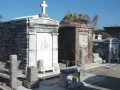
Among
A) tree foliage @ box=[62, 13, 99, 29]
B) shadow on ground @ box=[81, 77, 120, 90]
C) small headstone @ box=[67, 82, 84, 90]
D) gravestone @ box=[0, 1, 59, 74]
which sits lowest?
shadow on ground @ box=[81, 77, 120, 90]

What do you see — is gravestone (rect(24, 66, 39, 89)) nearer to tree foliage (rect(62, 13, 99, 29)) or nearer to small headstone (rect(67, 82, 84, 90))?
small headstone (rect(67, 82, 84, 90))

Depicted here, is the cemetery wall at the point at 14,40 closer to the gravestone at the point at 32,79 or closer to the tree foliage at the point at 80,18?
the gravestone at the point at 32,79

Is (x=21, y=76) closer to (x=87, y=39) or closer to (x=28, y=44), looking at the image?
(x=28, y=44)

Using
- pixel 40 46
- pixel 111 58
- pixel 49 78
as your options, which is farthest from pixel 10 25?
pixel 111 58

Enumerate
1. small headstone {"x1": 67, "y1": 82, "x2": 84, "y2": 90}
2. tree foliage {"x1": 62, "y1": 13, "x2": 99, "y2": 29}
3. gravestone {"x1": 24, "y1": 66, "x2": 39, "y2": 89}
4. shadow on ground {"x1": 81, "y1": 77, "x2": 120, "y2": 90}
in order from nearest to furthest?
gravestone {"x1": 24, "y1": 66, "x2": 39, "y2": 89} → small headstone {"x1": 67, "y1": 82, "x2": 84, "y2": 90} → shadow on ground {"x1": 81, "y1": 77, "x2": 120, "y2": 90} → tree foliage {"x1": 62, "y1": 13, "x2": 99, "y2": 29}

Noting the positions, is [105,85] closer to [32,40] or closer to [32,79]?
[32,79]

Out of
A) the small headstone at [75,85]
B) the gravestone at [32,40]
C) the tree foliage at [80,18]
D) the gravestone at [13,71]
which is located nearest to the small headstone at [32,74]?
the gravestone at [13,71]

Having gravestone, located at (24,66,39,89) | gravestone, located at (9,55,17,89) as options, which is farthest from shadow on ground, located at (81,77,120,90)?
gravestone, located at (9,55,17,89)

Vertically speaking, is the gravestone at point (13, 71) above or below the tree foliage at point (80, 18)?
below

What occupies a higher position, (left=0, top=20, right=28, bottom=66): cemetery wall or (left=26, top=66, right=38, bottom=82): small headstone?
(left=0, top=20, right=28, bottom=66): cemetery wall

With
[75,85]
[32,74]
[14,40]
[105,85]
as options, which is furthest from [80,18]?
[32,74]

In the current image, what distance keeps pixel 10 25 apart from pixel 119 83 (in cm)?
665

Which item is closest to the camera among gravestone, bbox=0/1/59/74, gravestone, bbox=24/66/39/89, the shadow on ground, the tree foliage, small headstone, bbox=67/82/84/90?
gravestone, bbox=24/66/39/89

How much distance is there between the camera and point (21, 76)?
26.7ft
